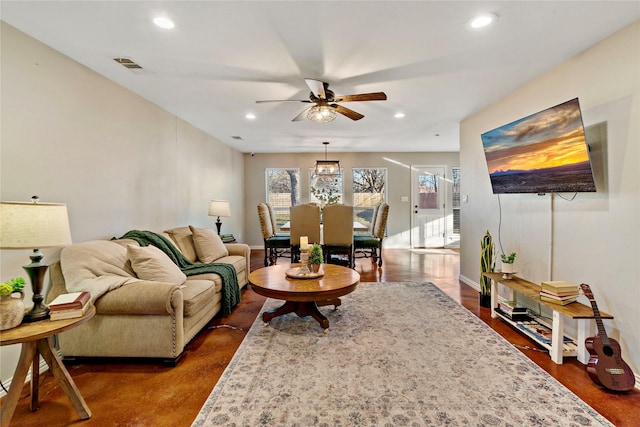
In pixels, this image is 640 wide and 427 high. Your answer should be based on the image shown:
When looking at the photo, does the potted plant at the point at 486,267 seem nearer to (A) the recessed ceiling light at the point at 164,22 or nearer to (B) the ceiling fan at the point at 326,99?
(B) the ceiling fan at the point at 326,99

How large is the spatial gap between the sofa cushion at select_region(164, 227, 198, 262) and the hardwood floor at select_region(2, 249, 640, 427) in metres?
1.09

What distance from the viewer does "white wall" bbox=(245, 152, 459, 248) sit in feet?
24.8

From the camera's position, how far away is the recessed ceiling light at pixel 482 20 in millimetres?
1928

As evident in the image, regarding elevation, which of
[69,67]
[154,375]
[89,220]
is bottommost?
[154,375]

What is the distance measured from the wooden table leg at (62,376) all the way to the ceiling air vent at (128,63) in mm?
2159

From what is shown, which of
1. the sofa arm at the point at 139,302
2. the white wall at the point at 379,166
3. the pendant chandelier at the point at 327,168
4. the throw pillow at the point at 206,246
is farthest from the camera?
the white wall at the point at 379,166

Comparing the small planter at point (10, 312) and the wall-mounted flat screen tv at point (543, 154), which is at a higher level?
the wall-mounted flat screen tv at point (543, 154)

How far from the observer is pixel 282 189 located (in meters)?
7.73

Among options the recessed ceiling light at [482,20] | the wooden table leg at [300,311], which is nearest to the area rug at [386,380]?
the wooden table leg at [300,311]

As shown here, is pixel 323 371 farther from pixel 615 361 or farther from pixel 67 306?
pixel 615 361

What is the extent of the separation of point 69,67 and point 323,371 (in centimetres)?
313

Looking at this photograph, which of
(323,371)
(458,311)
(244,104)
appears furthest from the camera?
(244,104)

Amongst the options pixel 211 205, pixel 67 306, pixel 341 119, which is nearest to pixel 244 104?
pixel 341 119

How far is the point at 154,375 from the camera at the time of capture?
2.14 metres
